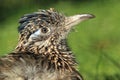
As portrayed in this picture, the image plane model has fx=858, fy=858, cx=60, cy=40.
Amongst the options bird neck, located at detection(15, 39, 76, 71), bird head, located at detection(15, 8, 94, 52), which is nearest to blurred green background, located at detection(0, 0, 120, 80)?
bird head, located at detection(15, 8, 94, 52)

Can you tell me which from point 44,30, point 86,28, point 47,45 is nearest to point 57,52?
point 47,45

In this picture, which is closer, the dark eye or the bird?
the bird

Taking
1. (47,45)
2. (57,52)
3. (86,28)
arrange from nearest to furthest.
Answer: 1. (57,52)
2. (47,45)
3. (86,28)

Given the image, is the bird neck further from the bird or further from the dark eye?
the dark eye

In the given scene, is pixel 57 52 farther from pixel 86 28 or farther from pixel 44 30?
pixel 86 28

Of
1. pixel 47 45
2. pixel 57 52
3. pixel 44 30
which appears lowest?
pixel 57 52

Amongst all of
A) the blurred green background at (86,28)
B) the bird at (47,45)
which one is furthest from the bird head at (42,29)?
the blurred green background at (86,28)

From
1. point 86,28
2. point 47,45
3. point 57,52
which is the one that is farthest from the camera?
point 86,28
